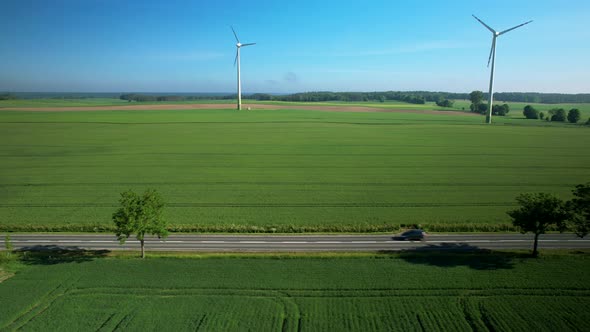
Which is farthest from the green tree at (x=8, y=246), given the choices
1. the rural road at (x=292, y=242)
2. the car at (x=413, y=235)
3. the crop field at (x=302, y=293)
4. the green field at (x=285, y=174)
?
the car at (x=413, y=235)

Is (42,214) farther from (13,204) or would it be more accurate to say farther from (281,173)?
(281,173)

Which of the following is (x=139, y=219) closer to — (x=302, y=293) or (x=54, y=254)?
(x=54, y=254)

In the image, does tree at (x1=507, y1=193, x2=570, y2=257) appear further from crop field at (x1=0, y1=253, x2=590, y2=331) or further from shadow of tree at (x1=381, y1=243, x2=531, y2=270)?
crop field at (x1=0, y1=253, x2=590, y2=331)

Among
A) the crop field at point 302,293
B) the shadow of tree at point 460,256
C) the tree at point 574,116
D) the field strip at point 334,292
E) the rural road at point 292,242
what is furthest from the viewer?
the tree at point 574,116

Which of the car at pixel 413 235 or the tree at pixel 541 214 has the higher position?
the tree at pixel 541 214

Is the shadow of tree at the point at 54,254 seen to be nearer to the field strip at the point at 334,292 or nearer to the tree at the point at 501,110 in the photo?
the field strip at the point at 334,292

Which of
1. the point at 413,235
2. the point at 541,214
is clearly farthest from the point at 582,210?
the point at 413,235
